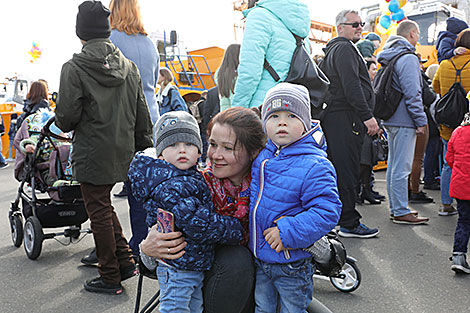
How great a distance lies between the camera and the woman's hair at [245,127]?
5.89 feet

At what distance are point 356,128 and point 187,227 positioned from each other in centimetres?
289

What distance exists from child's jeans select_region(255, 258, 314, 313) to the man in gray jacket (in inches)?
136

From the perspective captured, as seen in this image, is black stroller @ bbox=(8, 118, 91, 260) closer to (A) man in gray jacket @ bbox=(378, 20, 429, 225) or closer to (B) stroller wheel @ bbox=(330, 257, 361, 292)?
(B) stroller wheel @ bbox=(330, 257, 361, 292)

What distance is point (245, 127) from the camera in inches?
71.5

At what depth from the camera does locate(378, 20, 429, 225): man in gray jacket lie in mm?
4719

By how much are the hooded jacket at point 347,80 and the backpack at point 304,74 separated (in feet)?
2.85

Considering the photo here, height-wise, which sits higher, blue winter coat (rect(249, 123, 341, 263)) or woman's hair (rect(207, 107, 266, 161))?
woman's hair (rect(207, 107, 266, 161))

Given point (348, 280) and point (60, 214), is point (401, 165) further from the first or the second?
point (60, 214)

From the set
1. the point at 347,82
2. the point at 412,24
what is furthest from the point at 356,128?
the point at 412,24

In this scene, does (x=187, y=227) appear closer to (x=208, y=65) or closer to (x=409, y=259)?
(x=409, y=259)

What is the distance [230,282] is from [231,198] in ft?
1.15

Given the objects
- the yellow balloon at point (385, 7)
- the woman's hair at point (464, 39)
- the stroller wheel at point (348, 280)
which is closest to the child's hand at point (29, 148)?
the stroller wheel at point (348, 280)

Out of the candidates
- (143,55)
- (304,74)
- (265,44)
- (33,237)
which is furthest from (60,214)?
(304,74)

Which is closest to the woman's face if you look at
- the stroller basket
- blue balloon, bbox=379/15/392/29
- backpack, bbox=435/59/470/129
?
the stroller basket
